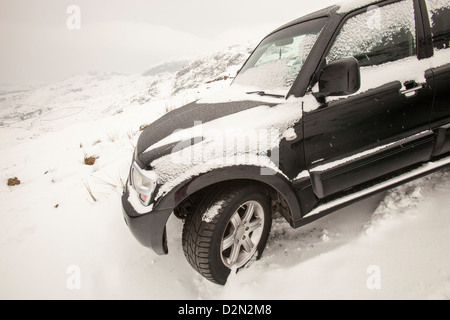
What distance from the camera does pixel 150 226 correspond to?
4.99ft

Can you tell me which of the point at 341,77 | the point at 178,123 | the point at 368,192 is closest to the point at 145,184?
the point at 178,123

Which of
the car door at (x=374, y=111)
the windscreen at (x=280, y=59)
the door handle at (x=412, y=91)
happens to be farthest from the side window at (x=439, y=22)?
the windscreen at (x=280, y=59)

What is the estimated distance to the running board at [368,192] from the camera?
1.75 metres

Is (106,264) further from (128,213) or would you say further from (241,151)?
Answer: (241,151)

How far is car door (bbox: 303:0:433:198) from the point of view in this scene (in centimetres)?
167

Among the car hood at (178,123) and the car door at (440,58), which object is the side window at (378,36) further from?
the car hood at (178,123)

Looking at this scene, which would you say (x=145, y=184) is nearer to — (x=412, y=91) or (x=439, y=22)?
(x=412, y=91)

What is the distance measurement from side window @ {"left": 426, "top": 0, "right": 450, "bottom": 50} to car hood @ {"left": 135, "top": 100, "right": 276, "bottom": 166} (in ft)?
5.02

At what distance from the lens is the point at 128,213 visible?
1590 mm

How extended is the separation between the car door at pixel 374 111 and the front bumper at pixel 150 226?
110cm

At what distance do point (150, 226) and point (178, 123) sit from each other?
829mm

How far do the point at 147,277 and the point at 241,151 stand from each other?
1358 mm

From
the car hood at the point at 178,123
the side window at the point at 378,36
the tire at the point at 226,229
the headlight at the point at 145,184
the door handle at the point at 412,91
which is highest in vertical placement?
the side window at the point at 378,36

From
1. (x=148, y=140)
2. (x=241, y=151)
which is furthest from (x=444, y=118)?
(x=148, y=140)
